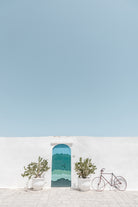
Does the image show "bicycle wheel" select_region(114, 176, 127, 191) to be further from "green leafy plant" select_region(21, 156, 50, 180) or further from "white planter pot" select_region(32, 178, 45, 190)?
"white planter pot" select_region(32, 178, 45, 190)

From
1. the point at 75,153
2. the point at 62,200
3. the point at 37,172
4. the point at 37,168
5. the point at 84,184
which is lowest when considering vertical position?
the point at 62,200

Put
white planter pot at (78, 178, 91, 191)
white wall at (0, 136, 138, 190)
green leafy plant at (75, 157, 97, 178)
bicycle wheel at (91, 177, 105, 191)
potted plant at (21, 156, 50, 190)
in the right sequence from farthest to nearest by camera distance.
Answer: white wall at (0, 136, 138, 190), bicycle wheel at (91, 177, 105, 191), green leafy plant at (75, 157, 97, 178), potted plant at (21, 156, 50, 190), white planter pot at (78, 178, 91, 191)

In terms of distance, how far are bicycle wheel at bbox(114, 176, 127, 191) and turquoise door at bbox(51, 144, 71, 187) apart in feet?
8.17

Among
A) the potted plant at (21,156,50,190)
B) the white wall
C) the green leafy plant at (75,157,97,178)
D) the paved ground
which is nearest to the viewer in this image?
the paved ground

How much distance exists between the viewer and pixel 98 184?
6934 mm

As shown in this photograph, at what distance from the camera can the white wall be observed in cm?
711

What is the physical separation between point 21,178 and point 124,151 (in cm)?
585

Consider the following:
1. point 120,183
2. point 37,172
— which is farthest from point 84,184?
point 37,172

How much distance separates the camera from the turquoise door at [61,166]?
717 cm

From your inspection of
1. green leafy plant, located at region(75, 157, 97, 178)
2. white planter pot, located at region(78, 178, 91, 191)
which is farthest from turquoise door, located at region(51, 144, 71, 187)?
white planter pot, located at region(78, 178, 91, 191)

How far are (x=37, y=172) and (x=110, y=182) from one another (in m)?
3.89

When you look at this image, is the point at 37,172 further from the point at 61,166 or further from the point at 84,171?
the point at 84,171

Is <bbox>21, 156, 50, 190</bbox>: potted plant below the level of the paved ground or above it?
above

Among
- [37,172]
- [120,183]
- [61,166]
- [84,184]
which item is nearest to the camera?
[84,184]
